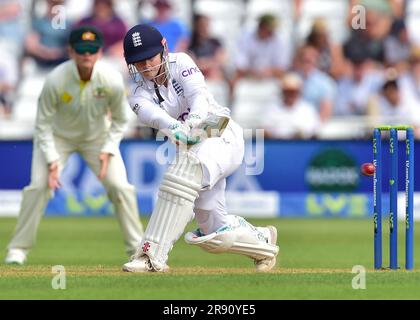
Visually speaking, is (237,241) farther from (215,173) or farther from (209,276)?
(215,173)

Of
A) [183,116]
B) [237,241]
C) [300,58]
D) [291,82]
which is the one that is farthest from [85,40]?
[300,58]

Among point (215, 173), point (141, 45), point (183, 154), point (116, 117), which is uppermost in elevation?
point (116, 117)

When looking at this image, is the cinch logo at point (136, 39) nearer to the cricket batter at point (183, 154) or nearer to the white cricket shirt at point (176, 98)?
the cricket batter at point (183, 154)

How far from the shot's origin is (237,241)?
6.35m

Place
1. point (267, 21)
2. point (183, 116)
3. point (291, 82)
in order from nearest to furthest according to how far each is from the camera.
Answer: point (183, 116), point (291, 82), point (267, 21)

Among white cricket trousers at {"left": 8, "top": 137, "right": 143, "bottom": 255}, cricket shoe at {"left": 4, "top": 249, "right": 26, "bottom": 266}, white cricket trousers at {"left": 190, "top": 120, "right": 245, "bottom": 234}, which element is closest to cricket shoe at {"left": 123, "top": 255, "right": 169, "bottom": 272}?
white cricket trousers at {"left": 190, "top": 120, "right": 245, "bottom": 234}

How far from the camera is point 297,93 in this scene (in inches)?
531

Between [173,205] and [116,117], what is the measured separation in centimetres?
239

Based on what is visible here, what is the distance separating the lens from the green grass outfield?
551cm

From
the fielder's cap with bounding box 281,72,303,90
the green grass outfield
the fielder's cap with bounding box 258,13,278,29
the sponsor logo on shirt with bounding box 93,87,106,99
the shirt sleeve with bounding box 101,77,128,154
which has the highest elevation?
the fielder's cap with bounding box 258,13,278,29

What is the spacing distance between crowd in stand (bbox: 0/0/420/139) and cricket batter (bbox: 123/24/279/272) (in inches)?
277

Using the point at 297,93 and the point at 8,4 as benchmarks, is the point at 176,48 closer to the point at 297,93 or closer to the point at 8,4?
the point at 297,93

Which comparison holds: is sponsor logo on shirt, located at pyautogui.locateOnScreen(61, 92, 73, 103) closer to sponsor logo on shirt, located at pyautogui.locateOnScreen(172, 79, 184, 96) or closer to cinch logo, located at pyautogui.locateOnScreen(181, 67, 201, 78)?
sponsor logo on shirt, located at pyautogui.locateOnScreen(172, 79, 184, 96)
